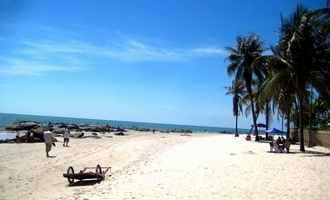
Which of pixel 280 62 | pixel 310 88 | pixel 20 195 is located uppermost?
pixel 280 62

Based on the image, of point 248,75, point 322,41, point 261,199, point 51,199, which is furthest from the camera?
point 248,75

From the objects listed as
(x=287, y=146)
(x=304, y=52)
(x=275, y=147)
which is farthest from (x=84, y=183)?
(x=304, y=52)

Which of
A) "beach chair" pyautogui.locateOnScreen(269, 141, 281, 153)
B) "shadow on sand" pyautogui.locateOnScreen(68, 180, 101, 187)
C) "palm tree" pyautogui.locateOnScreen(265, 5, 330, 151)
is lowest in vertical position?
"shadow on sand" pyautogui.locateOnScreen(68, 180, 101, 187)

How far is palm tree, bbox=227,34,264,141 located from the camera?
43000 millimetres

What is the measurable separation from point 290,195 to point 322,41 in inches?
684

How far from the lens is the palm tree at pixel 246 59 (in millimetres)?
43000

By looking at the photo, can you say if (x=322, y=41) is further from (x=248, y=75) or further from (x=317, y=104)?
(x=317, y=104)

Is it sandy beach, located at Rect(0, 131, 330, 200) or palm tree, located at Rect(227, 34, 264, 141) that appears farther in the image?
palm tree, located at Rect(227, 34, 264, 141)

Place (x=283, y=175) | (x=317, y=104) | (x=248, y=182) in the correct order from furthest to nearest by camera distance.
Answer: (x=317, y=104) → (x=283, y=175) → (x=248, y=182)

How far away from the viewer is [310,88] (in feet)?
90.4

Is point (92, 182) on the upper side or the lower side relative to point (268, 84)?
lower

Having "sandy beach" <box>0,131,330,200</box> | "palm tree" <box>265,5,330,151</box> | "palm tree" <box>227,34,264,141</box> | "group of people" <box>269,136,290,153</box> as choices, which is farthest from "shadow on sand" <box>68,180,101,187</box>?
"palm tree" <box>227,34,264,141</box>

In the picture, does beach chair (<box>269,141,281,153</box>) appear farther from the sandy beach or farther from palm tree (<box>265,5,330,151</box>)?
the sandy beach

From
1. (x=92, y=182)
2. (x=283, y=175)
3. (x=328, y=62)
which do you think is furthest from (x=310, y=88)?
(x=92, y=182)
